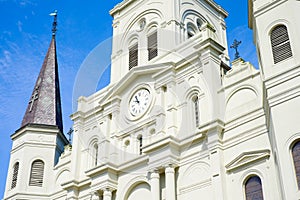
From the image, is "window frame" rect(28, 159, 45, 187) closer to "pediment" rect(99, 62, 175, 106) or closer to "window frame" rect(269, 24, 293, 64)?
"pediment" rect(99, 62, 175, 106)

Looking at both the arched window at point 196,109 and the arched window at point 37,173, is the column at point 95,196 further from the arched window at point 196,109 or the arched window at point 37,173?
the arched window at point 196,109

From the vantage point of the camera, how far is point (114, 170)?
984 inches

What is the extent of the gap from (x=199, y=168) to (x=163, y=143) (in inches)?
77.1

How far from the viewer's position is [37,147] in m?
30.3

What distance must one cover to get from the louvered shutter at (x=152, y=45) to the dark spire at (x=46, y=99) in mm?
7224

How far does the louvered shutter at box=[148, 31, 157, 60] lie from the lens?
1138 inches

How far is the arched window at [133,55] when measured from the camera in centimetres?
2967

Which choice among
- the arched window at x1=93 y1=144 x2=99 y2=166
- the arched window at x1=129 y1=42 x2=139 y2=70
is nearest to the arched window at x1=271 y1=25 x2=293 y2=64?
the arched window at x1=129 y1=42 x2=139 y2=70

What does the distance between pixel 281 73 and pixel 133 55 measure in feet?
41.7

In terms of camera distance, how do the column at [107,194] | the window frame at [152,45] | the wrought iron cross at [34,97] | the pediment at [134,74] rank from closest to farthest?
the column at [107,194], the pediment at [134,74], the window frame at [152,45], the wrought iron cross at [34,97]

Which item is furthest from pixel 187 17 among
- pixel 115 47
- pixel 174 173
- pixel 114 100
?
pixel 174 173

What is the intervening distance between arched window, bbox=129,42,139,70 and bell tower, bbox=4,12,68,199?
5.89m

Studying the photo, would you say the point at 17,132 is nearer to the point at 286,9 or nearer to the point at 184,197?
the point at 184,197

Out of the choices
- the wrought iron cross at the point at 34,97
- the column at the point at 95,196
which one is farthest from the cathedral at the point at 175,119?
the wrought iron cross at the point at 34,97
